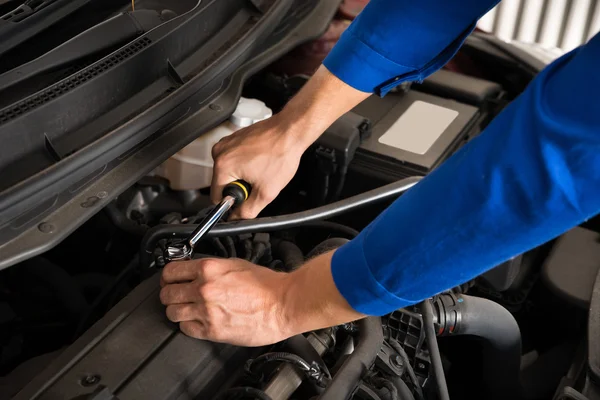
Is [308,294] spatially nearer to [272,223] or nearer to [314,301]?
[314,301]

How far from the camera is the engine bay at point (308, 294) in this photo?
90 cm

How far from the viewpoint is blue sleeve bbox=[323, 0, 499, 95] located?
0.99 meters

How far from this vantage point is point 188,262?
930mm

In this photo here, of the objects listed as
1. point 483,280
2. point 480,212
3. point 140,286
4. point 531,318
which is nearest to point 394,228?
point 480,212

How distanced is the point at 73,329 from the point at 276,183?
476 millimetres

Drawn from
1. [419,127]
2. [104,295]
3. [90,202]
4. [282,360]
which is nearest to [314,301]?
[282,360]

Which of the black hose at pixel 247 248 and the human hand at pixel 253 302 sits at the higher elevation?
the human hand at pixel 253 302

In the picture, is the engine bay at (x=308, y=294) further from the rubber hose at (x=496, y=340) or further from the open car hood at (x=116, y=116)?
the open car hood at (x=116, y=116)

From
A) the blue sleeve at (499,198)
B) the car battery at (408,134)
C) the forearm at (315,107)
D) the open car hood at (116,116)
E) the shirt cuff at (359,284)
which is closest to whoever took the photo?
the blue sleeve at (499,198)

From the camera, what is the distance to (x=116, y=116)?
1003mm

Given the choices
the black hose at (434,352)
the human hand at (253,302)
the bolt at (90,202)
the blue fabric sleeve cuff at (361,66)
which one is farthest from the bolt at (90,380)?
the blue fabric sleeve cuff at (361,66)

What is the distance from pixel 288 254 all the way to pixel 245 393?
0.92 feet

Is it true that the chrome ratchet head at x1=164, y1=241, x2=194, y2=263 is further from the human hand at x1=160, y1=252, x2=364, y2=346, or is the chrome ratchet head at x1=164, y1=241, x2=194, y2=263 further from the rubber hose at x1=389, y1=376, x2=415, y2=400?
the rubber hose at x1=389, y1=376, x2=415, y2=400

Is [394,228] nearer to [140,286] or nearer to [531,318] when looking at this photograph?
[140,286]
